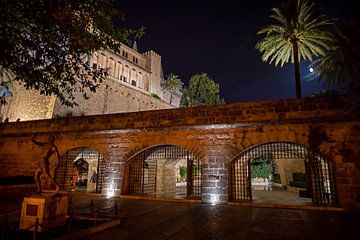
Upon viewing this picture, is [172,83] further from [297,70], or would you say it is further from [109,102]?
[297,70]

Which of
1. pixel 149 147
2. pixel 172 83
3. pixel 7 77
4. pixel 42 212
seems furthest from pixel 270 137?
pixel 172 83

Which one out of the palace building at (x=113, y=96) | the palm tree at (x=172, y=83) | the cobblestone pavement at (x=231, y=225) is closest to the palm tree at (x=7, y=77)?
the palace building at (x=113, y=96)

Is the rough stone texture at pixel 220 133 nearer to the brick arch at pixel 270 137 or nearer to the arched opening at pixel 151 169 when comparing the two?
the brick arch at pixel 270 137

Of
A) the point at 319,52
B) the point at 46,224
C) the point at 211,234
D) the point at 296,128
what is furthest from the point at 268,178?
the point at 46,224

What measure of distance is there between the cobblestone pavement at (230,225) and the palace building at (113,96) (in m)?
7.38

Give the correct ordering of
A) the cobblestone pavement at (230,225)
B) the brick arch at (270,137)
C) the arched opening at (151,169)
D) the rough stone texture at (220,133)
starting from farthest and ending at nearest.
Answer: the arched opening at (151,169)
the brick arch at (270,137)
the rough stone texture at (220,133)
the cobblestone pavement at (230,225)

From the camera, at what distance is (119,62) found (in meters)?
42.6

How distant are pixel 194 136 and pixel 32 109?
22.1 metres

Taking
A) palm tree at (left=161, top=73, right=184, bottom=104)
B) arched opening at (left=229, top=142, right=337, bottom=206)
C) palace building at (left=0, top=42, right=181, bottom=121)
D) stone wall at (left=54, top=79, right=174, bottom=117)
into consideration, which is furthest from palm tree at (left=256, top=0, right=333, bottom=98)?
palm tree at (left=161, top=73, right=184, bottom=104)

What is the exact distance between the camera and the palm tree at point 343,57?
15.3 meters

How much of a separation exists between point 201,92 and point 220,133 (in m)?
24.3

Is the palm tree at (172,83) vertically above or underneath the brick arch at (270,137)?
above

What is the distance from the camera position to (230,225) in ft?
17.5

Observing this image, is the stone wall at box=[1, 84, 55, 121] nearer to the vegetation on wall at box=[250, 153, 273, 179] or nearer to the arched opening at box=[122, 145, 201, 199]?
the arched opening at box=[122, 145, 201, 199]
